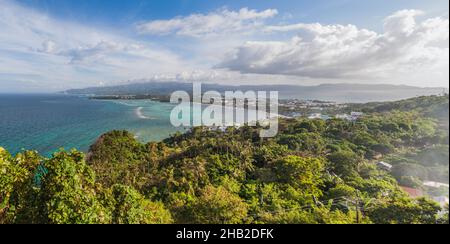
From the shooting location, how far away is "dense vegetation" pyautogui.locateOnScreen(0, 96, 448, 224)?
393cm

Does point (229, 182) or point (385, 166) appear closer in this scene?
point (229, 182)

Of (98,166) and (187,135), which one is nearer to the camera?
(98,166)

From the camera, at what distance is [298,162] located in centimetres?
1130

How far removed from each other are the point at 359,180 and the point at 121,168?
13399 millimetres

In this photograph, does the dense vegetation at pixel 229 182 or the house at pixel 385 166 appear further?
the house at pixel 385 166

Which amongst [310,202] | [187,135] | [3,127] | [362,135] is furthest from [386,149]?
[3,127]

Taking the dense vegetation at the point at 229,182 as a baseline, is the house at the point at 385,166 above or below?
below

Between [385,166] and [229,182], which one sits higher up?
[229,182]

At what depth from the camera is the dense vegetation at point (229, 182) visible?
3.93 meters

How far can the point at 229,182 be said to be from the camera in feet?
35.9

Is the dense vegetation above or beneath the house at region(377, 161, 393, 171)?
above

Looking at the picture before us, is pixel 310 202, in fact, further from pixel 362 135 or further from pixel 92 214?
pixel 362 135

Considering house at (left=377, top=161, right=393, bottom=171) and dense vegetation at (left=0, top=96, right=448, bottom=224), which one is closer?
dense vegetation at (left=0, top=96, right=448, bottom=224)
